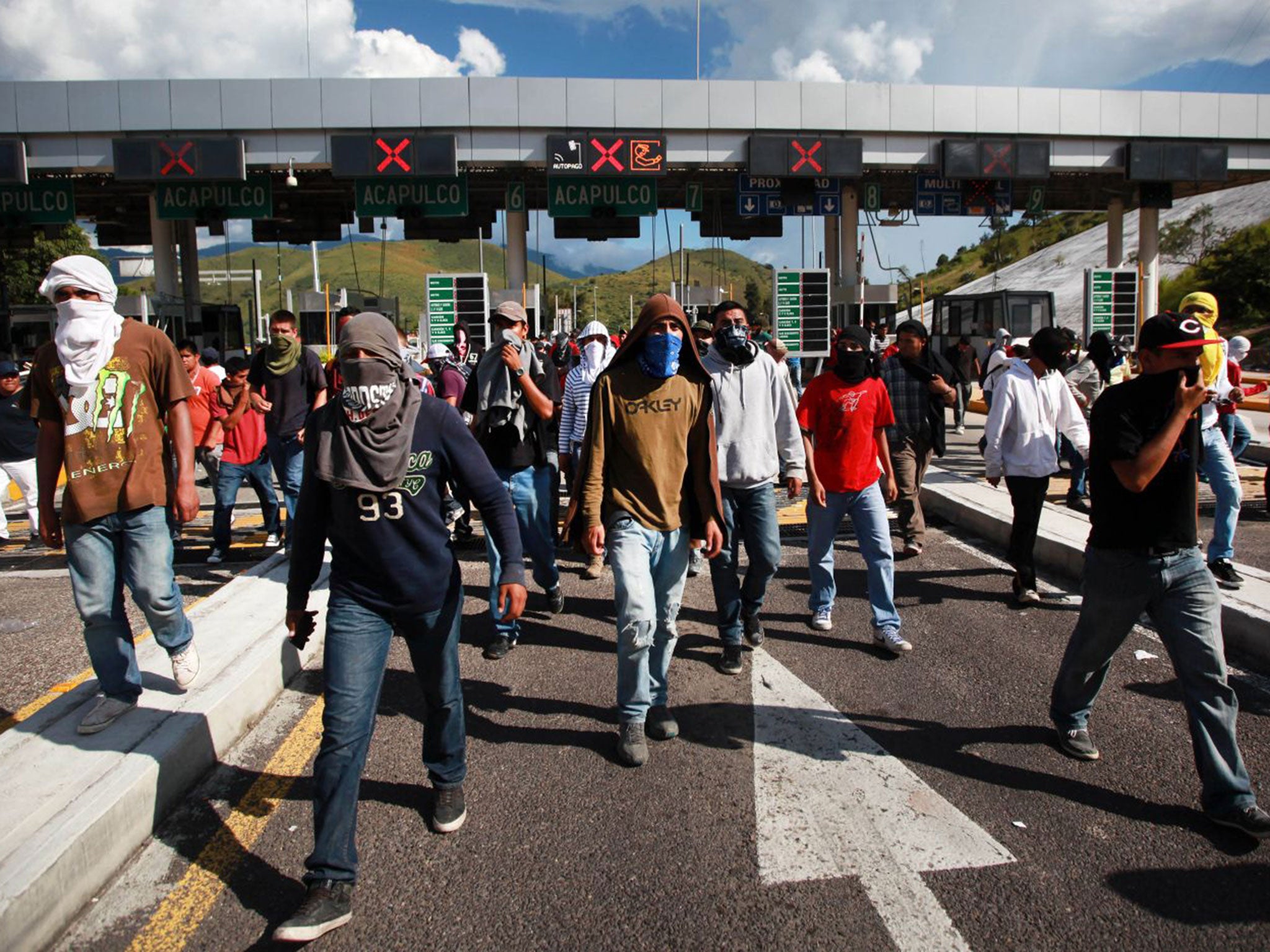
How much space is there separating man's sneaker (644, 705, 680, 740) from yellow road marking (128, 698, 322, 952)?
1.49m

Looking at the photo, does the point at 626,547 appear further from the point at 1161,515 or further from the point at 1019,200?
the point at 1019,200

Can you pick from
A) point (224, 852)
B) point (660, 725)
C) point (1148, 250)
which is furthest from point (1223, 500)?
point (1148, 250)

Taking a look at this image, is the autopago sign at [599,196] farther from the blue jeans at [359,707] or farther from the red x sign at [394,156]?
the blue jeans at [359,707]

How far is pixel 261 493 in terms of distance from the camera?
8.02 m

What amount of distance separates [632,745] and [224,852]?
158cm

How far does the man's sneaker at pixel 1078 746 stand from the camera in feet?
12.6

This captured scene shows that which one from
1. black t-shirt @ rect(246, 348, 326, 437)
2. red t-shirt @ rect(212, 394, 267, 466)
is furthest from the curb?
red t-shirt @ rect(212, 394, 267, 466)

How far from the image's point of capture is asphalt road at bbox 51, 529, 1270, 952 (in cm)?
278

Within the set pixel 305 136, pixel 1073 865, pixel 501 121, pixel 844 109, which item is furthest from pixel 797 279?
pixel 1073 865

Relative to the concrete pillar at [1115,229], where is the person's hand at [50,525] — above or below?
below

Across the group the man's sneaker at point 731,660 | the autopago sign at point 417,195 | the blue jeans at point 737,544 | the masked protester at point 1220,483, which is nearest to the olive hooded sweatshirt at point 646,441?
the blue jeans at point 737,544

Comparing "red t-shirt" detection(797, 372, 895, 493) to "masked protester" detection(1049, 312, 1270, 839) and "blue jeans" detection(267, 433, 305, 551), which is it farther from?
"blue jeans" detection(267, 433, 305, 551)

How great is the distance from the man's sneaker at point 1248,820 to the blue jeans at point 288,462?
607 centimetres

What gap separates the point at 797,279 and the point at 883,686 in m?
12.9
